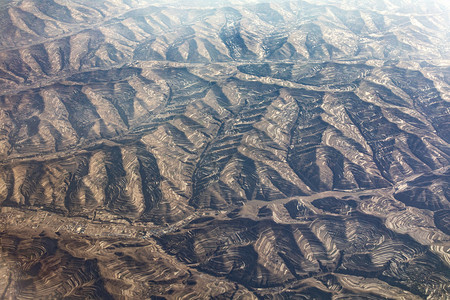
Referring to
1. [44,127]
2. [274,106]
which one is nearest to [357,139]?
[274,106]

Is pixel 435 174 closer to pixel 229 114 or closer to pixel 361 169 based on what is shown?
pixel 361 169

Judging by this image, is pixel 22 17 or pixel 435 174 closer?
pixel 435 174

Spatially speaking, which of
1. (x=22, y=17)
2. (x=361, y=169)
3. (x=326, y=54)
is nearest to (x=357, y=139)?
(x=361, y=169)

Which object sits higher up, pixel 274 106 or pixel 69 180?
pixel 274 106

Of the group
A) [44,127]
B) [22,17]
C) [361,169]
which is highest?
[22,17]

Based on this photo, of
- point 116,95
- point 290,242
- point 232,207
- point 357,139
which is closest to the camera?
point 290,242

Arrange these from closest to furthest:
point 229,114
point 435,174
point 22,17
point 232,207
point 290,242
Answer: point 290,242 → point 232,207 → point 435,174 → point 229,114 → point 22,17

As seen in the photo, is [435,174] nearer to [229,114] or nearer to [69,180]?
[229,114]
